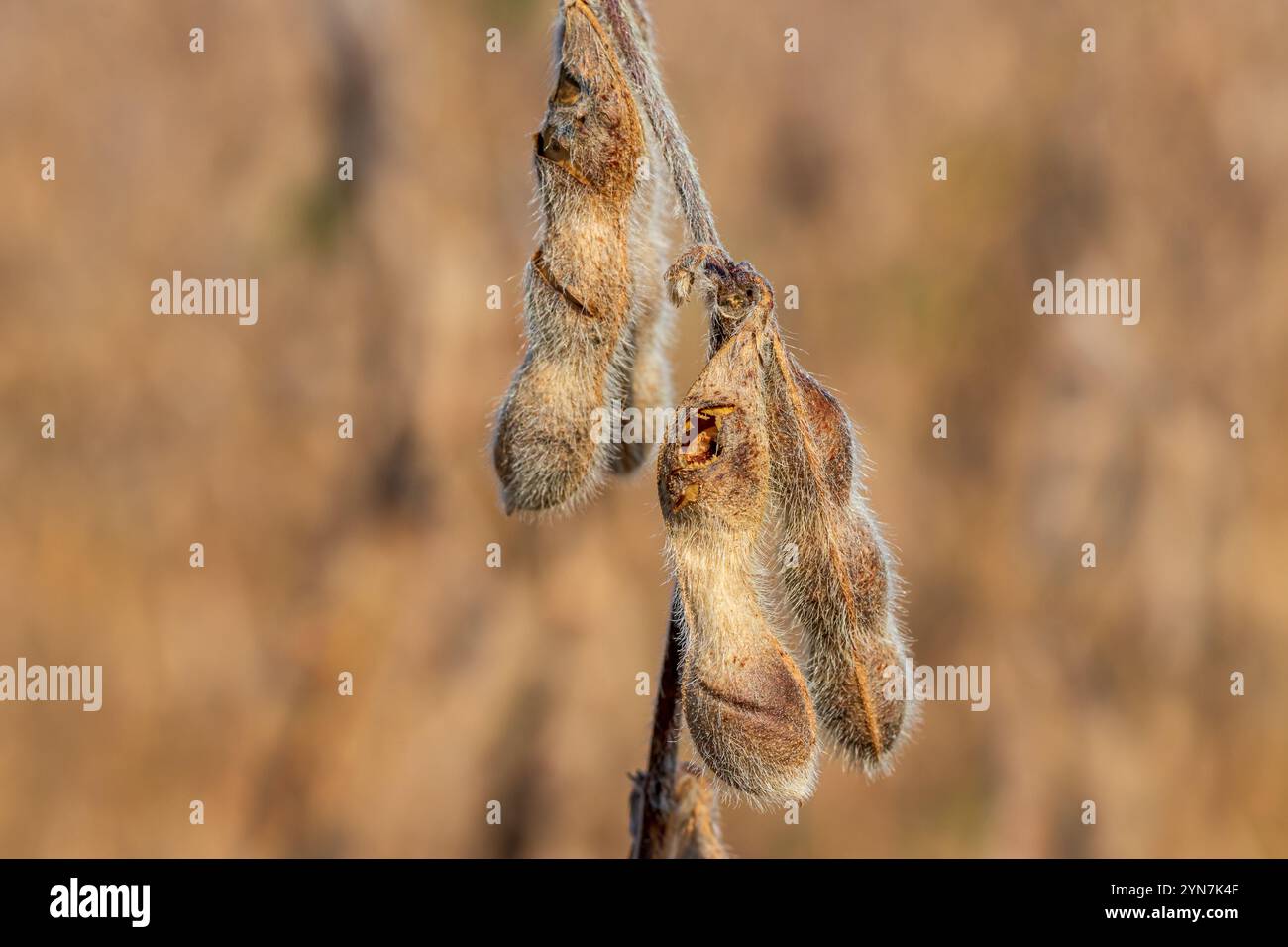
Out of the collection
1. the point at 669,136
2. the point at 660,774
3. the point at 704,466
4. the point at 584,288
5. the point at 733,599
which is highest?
the point at 669,136

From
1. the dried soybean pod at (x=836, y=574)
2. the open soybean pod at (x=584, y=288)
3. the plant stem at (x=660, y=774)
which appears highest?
the open soybean pod at (x=584, y=288)

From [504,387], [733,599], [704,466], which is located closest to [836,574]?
[733,599]

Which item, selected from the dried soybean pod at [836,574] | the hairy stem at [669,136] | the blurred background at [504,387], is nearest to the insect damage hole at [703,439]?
the dried soybean pod at [836,574]

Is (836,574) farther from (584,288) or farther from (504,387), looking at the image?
(504,387)

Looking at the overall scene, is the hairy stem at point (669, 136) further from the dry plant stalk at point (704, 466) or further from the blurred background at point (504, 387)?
the blurred background at point (504, 387)

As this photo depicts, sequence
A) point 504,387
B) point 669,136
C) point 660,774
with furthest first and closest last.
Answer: point 504,387 → point 660,774 → point 669,136

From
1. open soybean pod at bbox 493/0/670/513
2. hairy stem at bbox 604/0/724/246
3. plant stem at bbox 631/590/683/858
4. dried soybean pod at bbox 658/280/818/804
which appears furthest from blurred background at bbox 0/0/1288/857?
dried soybean pod at bbox 658/280/818/804

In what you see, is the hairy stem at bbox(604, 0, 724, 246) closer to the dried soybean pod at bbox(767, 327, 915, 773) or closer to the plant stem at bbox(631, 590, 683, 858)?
the dried soybean pod at bbox(767, 327, 915, 773)
